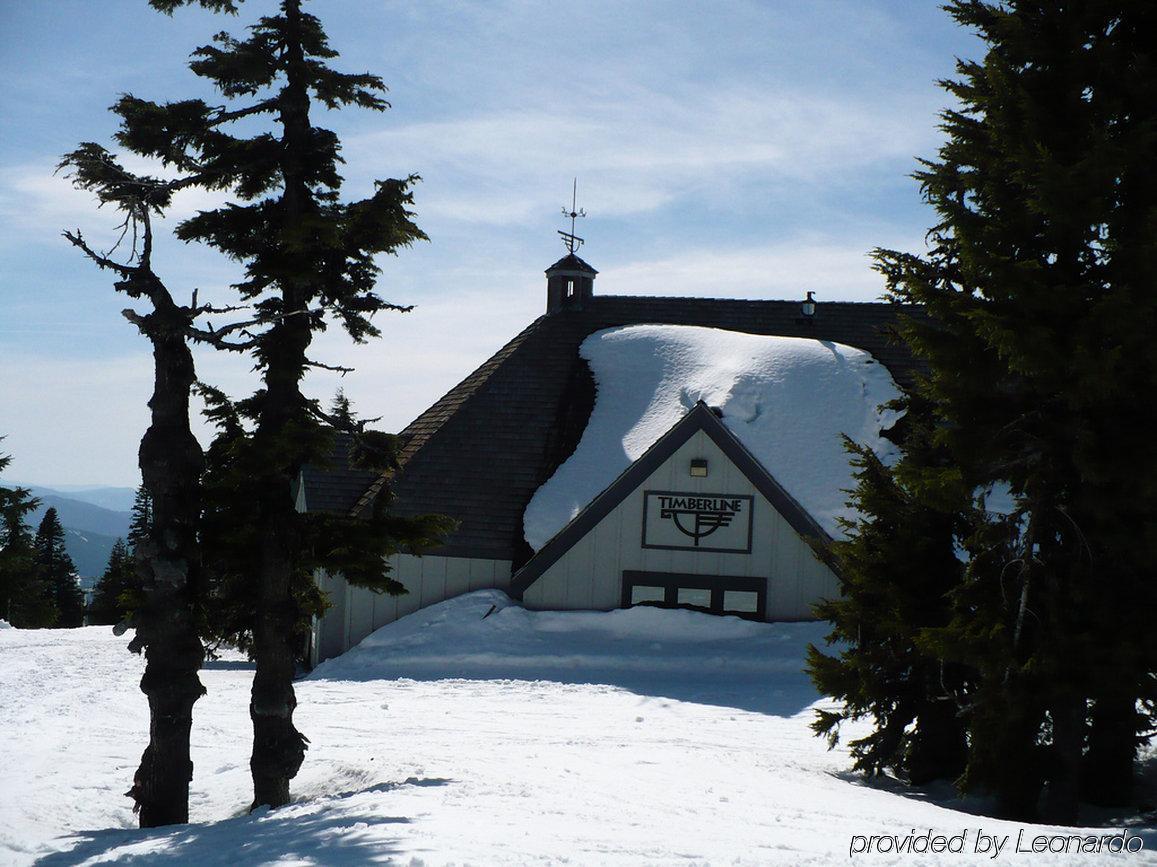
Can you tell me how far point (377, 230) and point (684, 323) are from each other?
17616 mm

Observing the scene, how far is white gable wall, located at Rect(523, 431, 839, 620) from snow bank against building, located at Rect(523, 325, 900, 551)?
3.04ft

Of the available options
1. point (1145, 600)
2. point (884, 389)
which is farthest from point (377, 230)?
point (884, 389)

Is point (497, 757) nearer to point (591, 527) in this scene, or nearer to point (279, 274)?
point (279, 274)

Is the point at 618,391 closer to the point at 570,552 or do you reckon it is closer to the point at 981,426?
the point at 570,552

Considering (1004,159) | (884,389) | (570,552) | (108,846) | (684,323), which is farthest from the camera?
(684,323)

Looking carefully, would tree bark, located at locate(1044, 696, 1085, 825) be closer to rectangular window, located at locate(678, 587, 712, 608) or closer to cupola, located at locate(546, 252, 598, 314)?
rectangular window, located at locate(678, 587, 712, 608)

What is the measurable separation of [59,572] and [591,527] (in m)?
50.9

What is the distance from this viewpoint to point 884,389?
23.5 metres

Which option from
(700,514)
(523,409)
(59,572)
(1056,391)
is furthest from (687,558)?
(59,572)

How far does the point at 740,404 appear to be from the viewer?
22734 mm

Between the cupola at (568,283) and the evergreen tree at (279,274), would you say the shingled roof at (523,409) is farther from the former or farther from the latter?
the evergreen tree at (279,274)

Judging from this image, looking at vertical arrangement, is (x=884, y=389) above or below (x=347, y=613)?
above

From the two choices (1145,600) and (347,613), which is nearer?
(1145,600)

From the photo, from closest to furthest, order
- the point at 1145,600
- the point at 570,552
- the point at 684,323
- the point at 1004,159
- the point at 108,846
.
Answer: the point at 108,846, the point at 1145,600, the point at 1004,159, the point at 570,552, the point at 684,323
